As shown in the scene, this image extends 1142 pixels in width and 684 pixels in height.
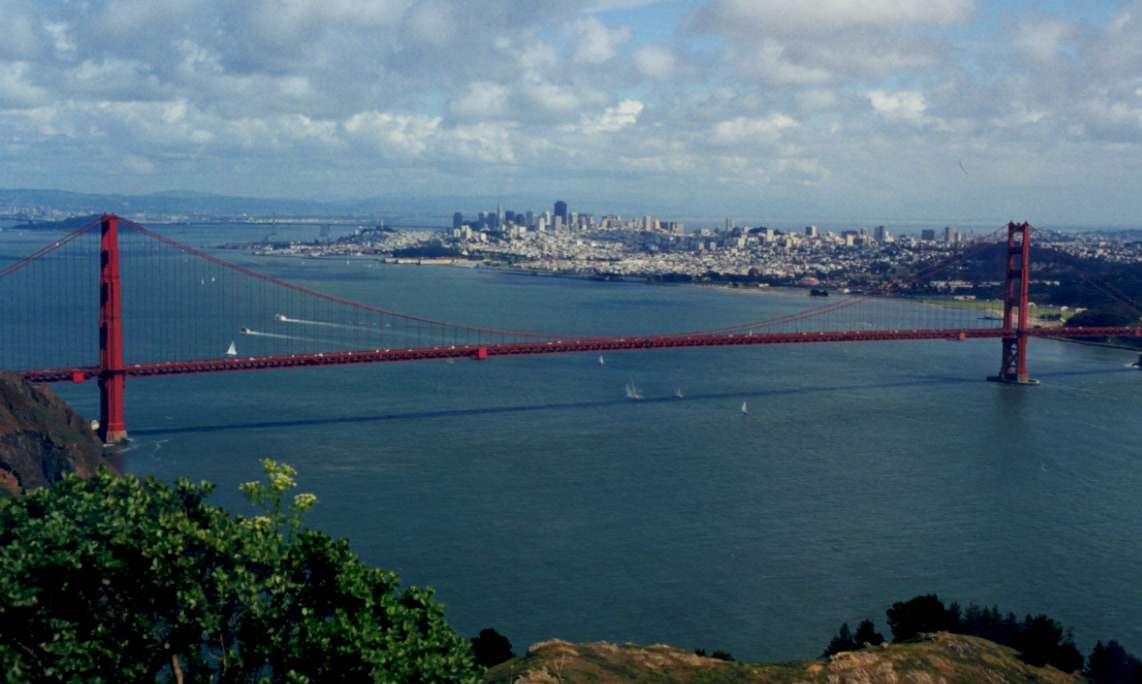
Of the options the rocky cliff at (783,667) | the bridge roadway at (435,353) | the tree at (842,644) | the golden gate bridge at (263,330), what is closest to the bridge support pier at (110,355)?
the golden gate bridge at (263,330)

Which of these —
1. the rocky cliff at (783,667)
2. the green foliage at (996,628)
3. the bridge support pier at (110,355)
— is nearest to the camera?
the rocky cliff at (783,667)

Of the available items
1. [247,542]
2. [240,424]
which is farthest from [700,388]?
[247,542]

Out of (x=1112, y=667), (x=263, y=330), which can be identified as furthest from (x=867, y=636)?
(x=263, y=330)

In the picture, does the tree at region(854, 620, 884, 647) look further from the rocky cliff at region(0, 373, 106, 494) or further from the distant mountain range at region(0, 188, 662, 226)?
the distant mountain range at region(0, 188, 662, 226)

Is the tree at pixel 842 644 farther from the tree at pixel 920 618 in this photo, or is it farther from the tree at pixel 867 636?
the tree at pixel 920 618

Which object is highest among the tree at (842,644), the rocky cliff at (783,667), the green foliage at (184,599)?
the green foliage at (184,599)

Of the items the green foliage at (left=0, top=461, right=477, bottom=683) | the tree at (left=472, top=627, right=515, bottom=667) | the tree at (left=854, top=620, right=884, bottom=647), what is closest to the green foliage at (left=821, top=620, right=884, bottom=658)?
the tree at (left=854, top=620, right=884, bottom=647)
